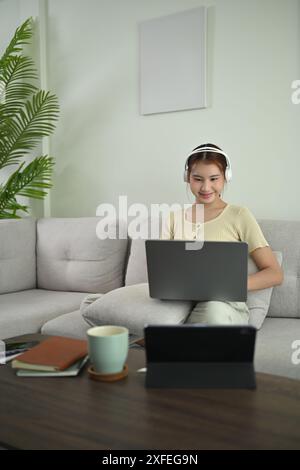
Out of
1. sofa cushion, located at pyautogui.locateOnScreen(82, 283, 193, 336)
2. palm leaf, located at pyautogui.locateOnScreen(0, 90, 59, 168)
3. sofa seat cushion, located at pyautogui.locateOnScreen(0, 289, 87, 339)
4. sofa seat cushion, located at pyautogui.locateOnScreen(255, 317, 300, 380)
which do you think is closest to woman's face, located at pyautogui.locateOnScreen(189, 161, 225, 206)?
sofa cushion, located at pyautogui.locateOnScreen(82, 283, 193, 336)

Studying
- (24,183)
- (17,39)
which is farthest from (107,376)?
(17,39)

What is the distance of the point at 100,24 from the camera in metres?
3.17

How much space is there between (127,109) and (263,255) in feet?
4.82

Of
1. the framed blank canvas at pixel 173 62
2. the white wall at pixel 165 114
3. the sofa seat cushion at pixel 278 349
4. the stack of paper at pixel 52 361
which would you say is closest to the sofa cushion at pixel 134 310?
the sofa seat cushion at pixel 278 349

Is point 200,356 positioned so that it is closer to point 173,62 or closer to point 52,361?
point 52,361

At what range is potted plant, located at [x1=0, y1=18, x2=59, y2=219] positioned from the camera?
10.2 ft

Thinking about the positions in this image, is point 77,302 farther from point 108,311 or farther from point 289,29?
point 289,29

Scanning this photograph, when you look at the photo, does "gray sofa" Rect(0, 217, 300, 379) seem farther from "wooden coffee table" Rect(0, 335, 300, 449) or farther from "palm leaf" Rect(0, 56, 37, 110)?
"wooden coffee table" Rect(0, 335, 300, 449)

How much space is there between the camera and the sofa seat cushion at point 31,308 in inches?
91.1

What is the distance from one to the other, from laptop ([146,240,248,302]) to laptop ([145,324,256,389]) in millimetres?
461

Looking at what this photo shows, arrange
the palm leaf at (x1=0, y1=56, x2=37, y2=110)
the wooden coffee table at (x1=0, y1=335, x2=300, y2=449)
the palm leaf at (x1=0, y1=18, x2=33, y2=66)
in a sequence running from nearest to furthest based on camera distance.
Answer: the wooden coffee table at (x1=0, y1=335, x2=300, y2=449), the palm leaf at (x1=0, y1=18, x2=33, y2=66), the palm leaf at (x1=0, y1=56, x2=37, y2=110)

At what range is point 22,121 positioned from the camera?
3402 mm

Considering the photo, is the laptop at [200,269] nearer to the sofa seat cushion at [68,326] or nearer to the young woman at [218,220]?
the young woman at [218,220]

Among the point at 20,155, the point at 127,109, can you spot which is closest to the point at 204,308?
the point at 127,109
